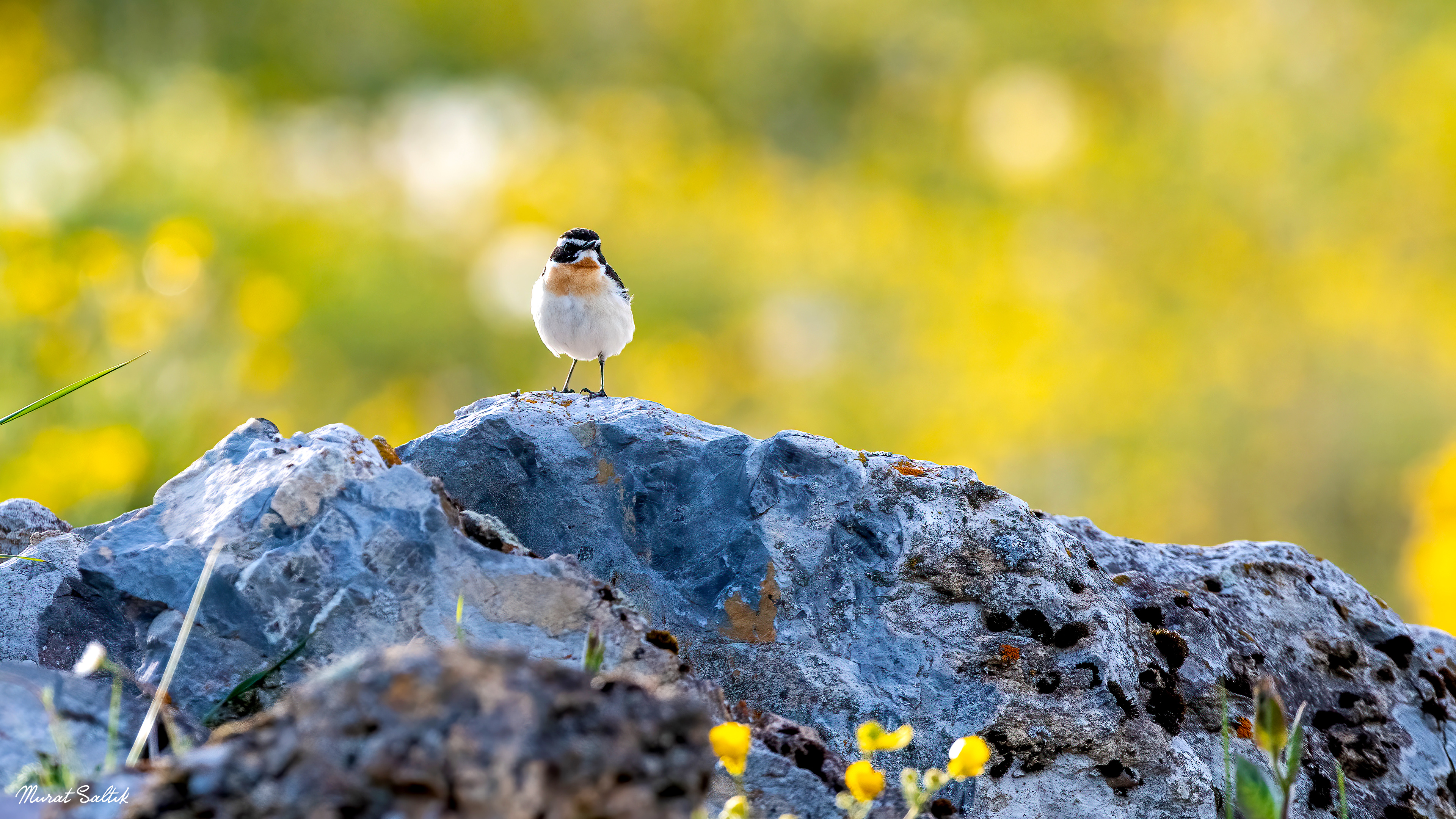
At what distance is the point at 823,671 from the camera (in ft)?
9.30

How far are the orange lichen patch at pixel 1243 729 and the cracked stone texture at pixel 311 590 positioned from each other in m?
1.56

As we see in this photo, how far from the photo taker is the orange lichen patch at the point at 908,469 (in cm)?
312

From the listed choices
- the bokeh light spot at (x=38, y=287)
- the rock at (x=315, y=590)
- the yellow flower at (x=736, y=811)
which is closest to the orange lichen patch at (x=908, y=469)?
the rock at (x=315, y=590)

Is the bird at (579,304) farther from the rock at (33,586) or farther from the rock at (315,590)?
the rock at (315,590)

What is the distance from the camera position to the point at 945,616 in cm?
297

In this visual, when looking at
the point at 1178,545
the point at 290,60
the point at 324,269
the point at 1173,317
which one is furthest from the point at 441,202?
the point at 1178,545

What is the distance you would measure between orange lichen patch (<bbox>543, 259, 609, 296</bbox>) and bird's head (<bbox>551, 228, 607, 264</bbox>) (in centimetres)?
4

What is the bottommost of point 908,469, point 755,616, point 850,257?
point 755,616

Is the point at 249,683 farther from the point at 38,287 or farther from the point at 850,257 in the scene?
the point at 850,257

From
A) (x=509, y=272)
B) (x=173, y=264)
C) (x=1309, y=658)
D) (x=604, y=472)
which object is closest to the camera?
(x=604, y=472)

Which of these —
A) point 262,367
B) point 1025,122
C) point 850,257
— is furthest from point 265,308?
point 1025,122

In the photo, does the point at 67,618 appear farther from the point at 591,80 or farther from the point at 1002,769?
the point at 591,80

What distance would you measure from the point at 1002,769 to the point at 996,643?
0.29m

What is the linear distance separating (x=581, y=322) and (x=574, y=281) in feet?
0.63
